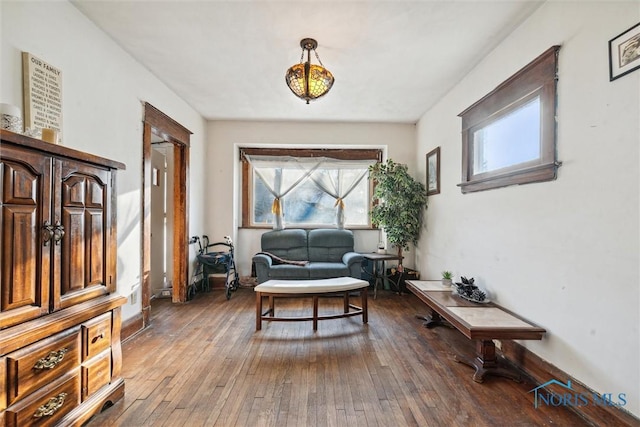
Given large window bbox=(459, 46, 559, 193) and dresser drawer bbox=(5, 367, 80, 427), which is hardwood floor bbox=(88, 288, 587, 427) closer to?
dresser drawer bbox=(5, 367, 80, 427)

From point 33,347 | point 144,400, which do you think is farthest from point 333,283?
point 33,347

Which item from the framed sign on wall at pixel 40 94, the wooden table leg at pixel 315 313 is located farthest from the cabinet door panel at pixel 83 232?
the wooden table leg at pixel 315 313

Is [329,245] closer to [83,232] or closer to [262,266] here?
[262,266]

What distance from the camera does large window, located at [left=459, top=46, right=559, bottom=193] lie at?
197cm

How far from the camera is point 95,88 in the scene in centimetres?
234

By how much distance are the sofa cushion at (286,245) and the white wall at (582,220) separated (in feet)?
9.28

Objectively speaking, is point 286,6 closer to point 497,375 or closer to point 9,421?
point 9,421

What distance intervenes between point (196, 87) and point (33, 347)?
3047mm

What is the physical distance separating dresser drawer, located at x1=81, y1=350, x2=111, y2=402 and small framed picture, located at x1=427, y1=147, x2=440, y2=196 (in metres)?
3.71

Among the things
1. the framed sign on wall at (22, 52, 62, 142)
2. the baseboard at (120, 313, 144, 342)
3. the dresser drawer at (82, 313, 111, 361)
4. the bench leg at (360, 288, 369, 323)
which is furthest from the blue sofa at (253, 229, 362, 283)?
the framed sign on wall at (22, 52, 62, 142)

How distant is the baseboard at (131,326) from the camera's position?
8.69 ft

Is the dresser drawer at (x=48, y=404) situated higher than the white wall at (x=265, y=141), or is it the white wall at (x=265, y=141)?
the white wall at (x=265, y=141)

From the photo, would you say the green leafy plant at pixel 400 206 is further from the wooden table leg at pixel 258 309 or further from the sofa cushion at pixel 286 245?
the wooden table leg at pixel 258 309

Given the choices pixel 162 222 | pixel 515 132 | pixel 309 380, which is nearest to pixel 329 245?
pixel 162 222
